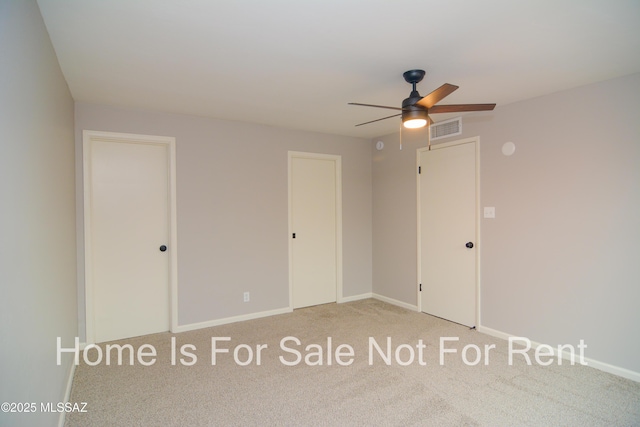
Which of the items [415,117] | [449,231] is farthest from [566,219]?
[415,117]

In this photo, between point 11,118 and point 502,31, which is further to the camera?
point 502,31

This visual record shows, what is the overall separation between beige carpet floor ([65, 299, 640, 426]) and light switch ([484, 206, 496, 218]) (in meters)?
1.29

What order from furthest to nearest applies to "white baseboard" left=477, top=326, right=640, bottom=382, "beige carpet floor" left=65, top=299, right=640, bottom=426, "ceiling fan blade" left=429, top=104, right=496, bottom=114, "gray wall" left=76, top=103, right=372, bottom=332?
"gray wall" left=76, top=103, right=372, bottom=332 → "white baseboard" left=477, top=326, right=640, bottom=382 → "ceiling fan blade" left=429, top=104, right=496, bottom=114 → "beige carpet floor" left=65, top=299, right=640, bottom=426

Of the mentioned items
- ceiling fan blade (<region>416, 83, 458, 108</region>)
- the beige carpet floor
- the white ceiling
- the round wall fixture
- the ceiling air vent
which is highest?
the white ceiling

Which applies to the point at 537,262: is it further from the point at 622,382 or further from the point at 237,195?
the point at 237,195

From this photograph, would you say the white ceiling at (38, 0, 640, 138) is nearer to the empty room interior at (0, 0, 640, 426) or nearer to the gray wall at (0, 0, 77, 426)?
the empty room interior at (0, 0, 640, 426)

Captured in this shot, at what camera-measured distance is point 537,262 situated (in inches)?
130

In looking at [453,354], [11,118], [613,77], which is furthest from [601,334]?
[11,118]

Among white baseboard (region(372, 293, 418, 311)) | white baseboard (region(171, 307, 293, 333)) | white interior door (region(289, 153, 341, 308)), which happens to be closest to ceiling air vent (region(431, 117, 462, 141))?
white interior door (region(289, 153, 341, 308))

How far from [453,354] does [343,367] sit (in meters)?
1.07

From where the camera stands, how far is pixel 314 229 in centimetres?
485

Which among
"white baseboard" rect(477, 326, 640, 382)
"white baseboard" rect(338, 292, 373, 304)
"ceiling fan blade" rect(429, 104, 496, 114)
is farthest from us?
"white baseboard" rect(338, 292, 373, 304)

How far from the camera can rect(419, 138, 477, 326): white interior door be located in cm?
389

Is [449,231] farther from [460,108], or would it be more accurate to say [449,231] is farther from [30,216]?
[30,216]
